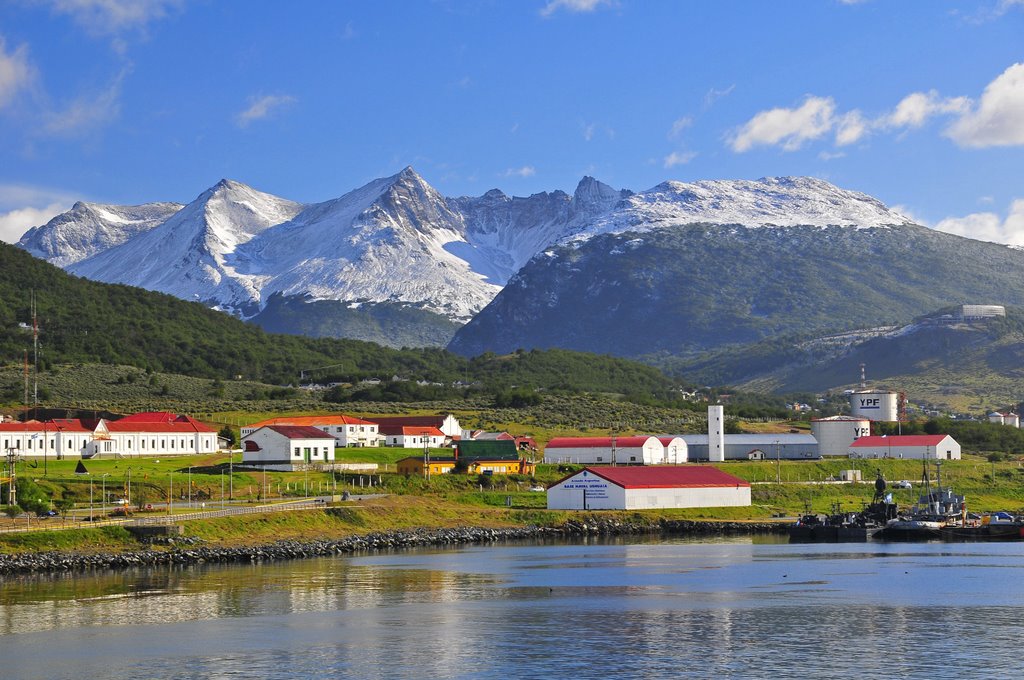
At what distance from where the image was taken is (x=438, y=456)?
127 meters

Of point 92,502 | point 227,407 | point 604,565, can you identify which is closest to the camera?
point 604,565

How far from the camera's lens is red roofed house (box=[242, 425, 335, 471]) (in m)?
121

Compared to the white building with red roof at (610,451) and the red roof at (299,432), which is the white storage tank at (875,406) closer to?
the white building with red roof at (610,451)

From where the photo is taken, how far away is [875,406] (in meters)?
195

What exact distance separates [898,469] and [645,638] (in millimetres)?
95160

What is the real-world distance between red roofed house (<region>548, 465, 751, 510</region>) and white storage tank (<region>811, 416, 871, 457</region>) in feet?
125

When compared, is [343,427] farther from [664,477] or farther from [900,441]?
[900,441]

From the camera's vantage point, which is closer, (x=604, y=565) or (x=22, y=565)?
(x=22, y=565)

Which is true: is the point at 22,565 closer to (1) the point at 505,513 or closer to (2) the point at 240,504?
(2) the point at 240,504

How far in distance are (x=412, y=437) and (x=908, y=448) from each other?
50.7 metres

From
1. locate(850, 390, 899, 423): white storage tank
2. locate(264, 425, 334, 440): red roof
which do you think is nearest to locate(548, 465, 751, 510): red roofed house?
locate(264, 425, 334, 440): red roof

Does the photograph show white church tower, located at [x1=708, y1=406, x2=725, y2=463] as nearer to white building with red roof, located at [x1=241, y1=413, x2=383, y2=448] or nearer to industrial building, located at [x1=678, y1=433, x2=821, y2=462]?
industrial building, located at [x1=678, y1=433, x2=821, y2=462]

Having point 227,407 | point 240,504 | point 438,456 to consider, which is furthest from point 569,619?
point 227,407

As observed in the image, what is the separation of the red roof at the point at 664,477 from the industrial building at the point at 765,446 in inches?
1269
